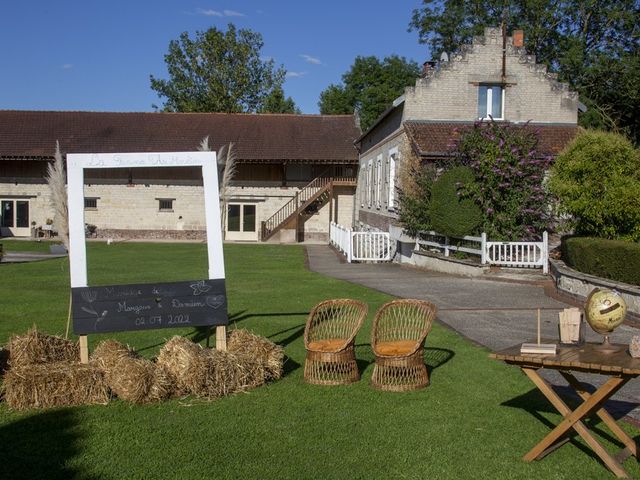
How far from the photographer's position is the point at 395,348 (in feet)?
25.0

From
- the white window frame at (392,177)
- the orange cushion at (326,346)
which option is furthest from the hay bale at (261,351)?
the white window frame at (392,177)

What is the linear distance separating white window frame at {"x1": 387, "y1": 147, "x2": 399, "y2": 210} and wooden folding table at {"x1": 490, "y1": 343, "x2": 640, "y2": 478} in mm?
21168

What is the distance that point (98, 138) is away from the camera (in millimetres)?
40281

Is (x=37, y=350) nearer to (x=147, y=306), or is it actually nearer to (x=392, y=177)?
(x=147, y=306)

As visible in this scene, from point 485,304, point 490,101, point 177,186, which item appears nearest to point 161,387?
point 485,304

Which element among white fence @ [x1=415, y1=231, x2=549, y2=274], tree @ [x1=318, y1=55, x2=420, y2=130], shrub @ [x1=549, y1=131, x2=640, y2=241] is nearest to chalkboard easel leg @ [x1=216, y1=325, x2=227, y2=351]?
shrub @ [x1=549, y1=131, x2=640, y2=241]

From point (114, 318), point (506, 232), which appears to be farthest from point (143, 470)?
point (506, 232)

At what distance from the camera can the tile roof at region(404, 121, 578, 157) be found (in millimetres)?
23314

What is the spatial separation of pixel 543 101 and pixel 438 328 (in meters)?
17.2

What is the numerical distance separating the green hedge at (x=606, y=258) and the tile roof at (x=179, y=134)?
77.3 ft

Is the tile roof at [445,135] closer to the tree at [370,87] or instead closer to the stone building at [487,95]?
the stone building at [487,95]

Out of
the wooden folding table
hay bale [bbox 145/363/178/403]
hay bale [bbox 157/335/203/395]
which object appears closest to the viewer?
the wooden folding table

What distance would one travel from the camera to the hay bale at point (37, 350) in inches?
296

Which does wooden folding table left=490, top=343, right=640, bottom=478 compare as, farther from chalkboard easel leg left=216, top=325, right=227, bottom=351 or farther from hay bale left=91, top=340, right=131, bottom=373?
hay bale left=91, top=340, right=131, bottom=373
